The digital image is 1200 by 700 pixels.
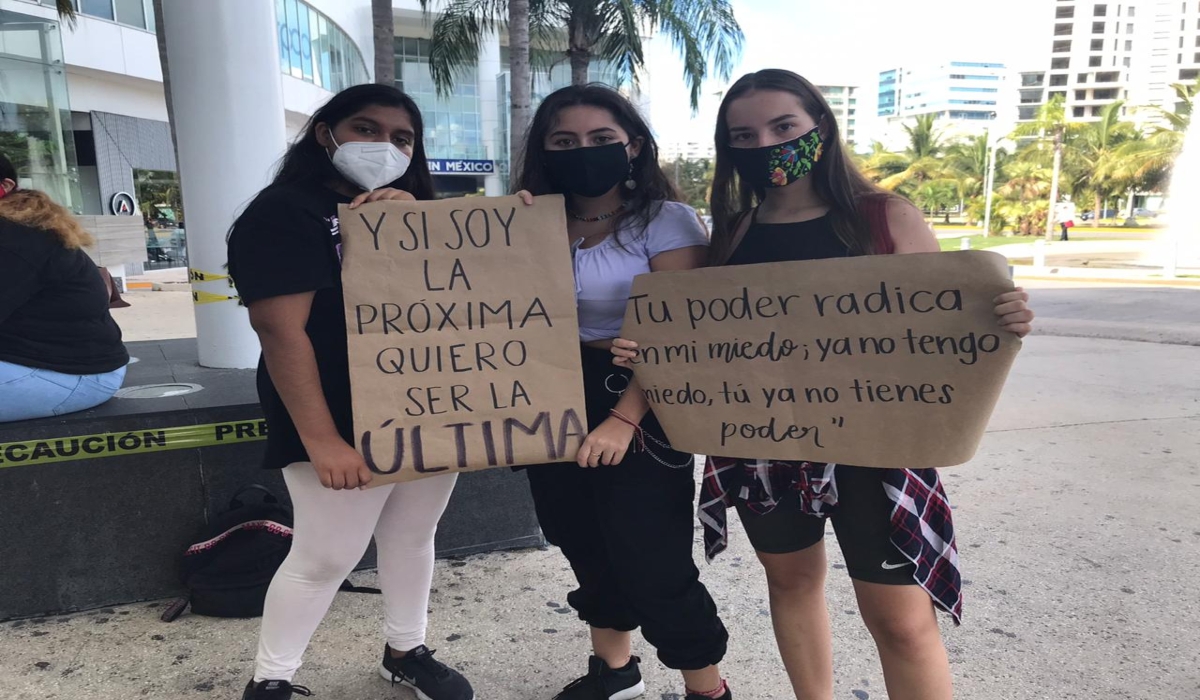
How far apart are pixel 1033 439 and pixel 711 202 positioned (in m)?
4.02

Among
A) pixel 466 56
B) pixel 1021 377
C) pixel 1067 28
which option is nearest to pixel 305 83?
pixel 466 56

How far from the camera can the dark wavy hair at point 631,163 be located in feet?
6.28

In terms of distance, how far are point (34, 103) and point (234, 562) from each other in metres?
13.0

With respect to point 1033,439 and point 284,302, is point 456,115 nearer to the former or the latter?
point 1033,439

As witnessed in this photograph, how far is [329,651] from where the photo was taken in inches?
103

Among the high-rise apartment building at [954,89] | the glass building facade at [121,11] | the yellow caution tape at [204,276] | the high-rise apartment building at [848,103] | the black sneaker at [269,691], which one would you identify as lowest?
the black sneaker at [269,691]

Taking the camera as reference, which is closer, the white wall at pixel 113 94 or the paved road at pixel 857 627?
the paved road at pixel 857 627

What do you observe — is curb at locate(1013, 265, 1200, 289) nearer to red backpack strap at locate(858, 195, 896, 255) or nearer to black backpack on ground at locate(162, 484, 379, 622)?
red backpack strap at locate(858, 195, 896, 255)

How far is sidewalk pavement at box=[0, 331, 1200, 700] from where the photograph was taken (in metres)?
2.42

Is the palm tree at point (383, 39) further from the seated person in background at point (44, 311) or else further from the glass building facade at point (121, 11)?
the glass building facade at point (121, 11)

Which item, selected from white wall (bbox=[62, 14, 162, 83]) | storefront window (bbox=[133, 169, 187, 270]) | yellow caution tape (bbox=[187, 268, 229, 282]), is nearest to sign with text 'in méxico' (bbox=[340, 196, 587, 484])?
yellow caution tape (bbox=[187, 268, 229, 282])

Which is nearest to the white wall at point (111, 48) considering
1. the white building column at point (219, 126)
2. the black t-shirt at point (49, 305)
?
the white building column at point (219, 126)

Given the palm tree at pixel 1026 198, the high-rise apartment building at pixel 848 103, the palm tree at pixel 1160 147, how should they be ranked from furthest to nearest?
the high-rise apartment building at pixel 848 103
the palm tree at pixel 1026 198
the palm tree at pixel 1160 147

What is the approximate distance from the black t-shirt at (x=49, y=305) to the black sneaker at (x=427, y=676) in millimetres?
1458
